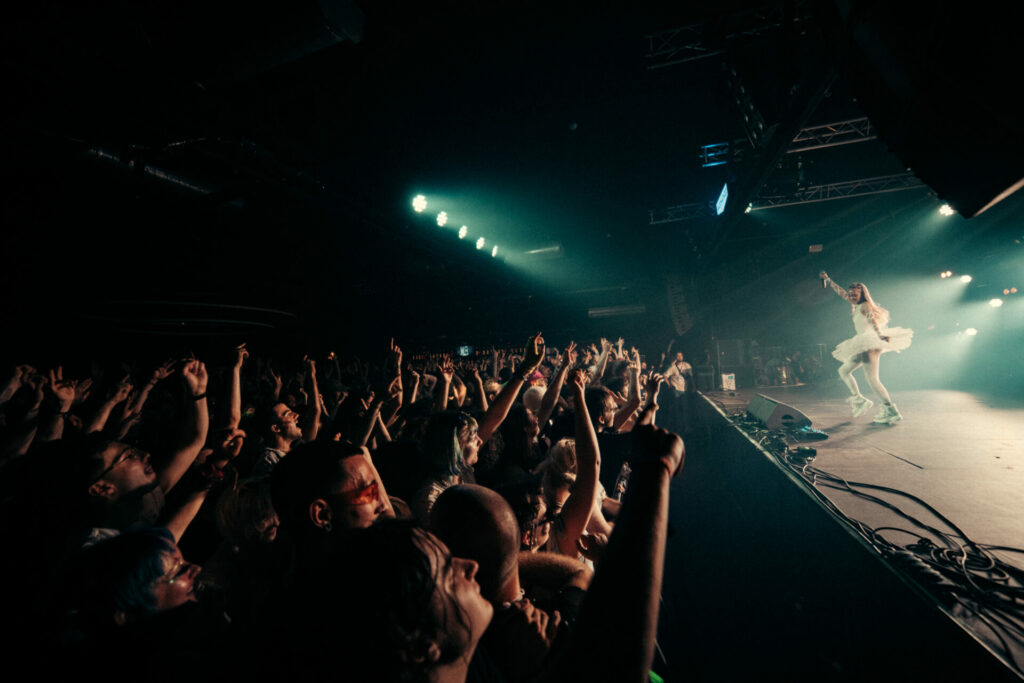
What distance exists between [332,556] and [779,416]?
20.8 ft

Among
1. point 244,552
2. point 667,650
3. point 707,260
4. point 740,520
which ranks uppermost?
point 707,260

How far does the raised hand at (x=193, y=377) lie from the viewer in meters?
1.96

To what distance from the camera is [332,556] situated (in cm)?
77

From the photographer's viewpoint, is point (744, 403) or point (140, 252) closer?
point (140, 252)

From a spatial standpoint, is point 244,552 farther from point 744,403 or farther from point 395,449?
point 744,403

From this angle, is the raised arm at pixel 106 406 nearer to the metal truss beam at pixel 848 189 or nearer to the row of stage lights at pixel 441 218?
the row of stage lights at pixel 441 218

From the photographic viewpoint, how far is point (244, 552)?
1515 millimetres

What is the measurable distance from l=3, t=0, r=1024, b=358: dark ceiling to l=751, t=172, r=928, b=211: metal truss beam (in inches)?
12.7

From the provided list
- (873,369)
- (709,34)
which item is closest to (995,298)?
(873,369)

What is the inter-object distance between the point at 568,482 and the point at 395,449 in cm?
120

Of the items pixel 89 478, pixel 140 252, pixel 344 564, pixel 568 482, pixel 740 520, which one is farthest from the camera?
pixel 140 252

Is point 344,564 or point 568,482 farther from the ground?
point 344,564

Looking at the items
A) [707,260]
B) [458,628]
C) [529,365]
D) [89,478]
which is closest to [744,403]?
[707,260]

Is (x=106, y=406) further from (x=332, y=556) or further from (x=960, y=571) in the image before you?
(x=960, y=571)
